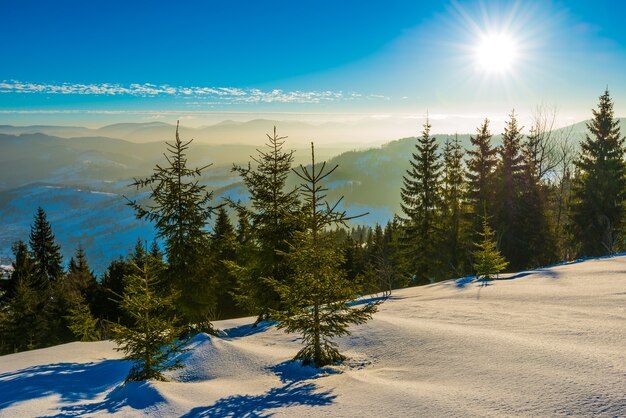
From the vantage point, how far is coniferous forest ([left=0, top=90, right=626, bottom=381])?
9.07 meters

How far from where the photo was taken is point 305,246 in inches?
342

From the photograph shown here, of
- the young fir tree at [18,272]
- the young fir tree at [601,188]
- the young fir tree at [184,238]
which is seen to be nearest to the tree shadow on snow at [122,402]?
the young fir tree at [184,238]

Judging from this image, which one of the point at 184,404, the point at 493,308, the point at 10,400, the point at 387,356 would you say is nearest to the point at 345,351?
the point at 387,356

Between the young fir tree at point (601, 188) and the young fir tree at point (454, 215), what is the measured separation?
9.60 m

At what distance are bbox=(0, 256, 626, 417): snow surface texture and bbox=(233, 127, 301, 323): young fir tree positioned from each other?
4361mm

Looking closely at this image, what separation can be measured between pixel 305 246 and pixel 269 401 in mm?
3527

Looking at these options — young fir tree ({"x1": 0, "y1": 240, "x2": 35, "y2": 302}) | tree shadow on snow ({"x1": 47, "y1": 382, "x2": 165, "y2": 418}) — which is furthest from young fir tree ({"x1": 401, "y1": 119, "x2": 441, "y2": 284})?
young fir tree ({"x1": 0, "y1": 240, "x2": 35, "y2": 302})

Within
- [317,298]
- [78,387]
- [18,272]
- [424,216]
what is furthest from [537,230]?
[18,272]

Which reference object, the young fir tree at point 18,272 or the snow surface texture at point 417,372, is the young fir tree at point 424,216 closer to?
the snow surface texture at point 417,372

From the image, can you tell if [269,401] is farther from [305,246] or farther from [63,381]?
[63,381]

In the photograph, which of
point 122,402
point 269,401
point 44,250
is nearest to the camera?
point 269,401

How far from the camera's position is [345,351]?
9.26 meters

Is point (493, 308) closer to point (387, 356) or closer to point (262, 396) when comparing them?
point (387, 356)

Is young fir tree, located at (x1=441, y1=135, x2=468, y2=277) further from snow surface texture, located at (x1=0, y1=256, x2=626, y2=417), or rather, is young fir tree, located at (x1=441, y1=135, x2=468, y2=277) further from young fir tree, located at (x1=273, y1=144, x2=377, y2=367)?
young fir tree, located at (x1=273, y1=144, x2=377, y2=367)
